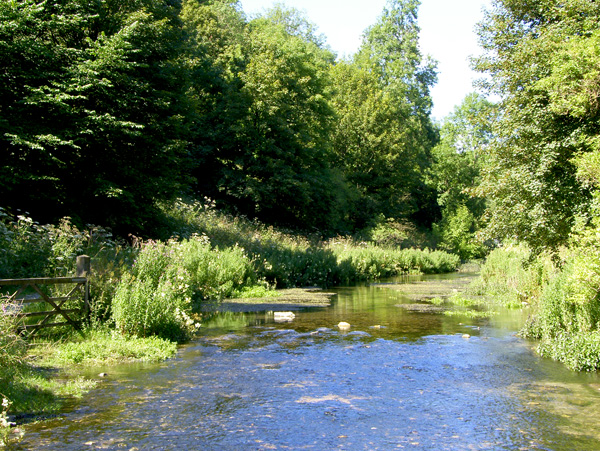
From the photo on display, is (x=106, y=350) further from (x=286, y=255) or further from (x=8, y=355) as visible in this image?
(x=286, y=255)

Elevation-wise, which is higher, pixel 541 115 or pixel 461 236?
pixel 541 115

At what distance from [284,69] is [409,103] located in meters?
26.0

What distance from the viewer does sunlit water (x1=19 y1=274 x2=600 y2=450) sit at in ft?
21.6

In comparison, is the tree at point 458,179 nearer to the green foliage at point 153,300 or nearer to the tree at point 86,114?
the tree at point 86,114

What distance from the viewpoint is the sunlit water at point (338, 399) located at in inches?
259

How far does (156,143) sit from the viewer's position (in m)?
21.1

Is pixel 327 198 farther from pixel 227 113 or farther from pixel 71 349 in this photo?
pixel 71 349

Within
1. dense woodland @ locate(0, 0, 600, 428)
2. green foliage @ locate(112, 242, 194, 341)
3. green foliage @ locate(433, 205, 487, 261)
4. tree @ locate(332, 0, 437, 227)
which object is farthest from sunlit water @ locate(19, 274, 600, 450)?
green foliage @ locate(433, 205, 487, 261)

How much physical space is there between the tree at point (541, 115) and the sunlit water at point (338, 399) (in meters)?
3.01

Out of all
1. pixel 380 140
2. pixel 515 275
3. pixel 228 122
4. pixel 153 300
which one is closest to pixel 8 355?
pixel 153 300

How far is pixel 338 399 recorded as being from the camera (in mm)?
8172

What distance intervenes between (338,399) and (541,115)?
859 cm

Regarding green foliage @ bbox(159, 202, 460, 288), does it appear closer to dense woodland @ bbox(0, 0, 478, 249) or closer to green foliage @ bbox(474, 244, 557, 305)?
dense woodland @ bbox(0, 0, 478, 249)

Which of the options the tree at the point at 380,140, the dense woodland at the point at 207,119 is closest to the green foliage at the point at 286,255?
the dense woodland at the point at 207,119
